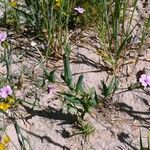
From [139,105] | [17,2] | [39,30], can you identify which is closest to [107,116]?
[139,105]

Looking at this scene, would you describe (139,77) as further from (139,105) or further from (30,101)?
(30,101)

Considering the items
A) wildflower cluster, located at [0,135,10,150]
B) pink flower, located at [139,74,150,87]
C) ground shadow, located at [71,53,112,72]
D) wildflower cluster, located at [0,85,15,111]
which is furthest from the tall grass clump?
wildflower cluster, located at [0,135,10,150]

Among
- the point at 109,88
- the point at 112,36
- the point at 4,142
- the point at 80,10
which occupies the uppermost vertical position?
the point at 80,10

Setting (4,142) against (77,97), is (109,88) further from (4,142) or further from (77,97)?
(4,142)

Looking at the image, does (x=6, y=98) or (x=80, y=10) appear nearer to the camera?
(x=6, y=98)

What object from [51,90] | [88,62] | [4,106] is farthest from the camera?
[88,62]

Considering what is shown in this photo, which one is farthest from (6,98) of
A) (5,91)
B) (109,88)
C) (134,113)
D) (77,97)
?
(134,113)

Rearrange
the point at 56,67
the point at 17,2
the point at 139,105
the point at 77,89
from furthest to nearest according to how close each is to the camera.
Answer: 1. the point at 17,2
2. the point at 56,67
3. the point at 139,105
4. the point at 77,89

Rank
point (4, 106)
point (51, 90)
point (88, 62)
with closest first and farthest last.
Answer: point (4, 106) → point (51, 90) → point (88, 62)

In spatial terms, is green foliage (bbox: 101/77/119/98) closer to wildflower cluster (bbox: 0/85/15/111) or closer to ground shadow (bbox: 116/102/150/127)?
ground shadow (bbox: 116/102/150/127)
